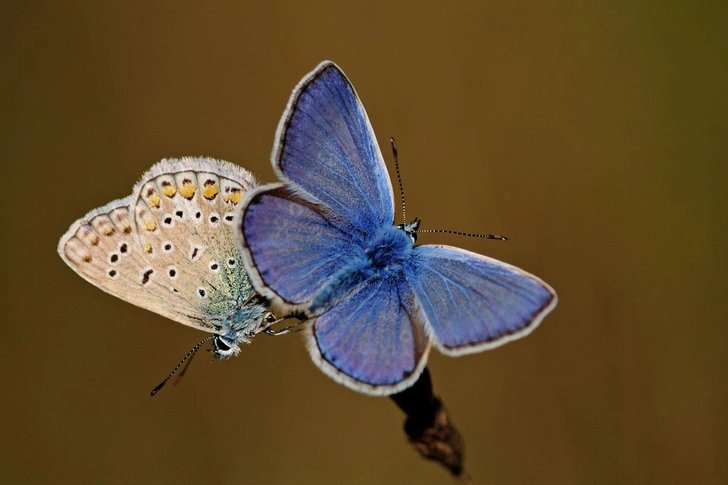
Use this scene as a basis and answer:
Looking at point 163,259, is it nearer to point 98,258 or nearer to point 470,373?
point 98,258

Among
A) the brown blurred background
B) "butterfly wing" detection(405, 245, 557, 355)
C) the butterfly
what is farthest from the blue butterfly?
the brown blurred background

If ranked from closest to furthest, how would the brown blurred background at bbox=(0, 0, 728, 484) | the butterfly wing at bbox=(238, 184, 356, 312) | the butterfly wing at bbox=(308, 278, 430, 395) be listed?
the butterfly wing at bbox=(308, 278, 430, 395)
the butterfly wing at bbox=(238, 184, 356, 312)
the brown blurred background at bbox=(0, 0, 728, 484)

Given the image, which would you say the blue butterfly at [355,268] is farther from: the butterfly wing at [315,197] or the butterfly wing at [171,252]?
the butterfly wing at [171,252]

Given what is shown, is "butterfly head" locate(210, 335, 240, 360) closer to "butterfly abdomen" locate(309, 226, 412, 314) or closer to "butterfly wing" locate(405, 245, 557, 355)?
"butterfly abdomen" locate(309, 226, 412, 314)

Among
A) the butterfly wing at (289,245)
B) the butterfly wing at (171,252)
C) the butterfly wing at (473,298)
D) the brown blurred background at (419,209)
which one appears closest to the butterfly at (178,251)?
the butterfly wing at (171,252)

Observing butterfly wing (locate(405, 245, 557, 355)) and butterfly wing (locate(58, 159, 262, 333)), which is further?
butterfly wing (locate(58, 159, 262, 333))

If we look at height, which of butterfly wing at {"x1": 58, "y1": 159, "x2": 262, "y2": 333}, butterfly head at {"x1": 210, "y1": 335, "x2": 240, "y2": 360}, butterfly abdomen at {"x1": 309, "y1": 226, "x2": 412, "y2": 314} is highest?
butterfly abdomen at {"x1": 309, "y1": 226, "x2": 412, "y2": 314}

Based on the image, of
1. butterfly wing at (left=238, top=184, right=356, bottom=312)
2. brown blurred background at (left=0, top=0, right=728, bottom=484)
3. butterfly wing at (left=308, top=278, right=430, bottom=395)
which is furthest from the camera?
brown blurred background at (left=0, top=0, right=728, bottom=484)

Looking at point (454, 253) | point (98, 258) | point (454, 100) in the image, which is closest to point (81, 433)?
point (98, 258)
